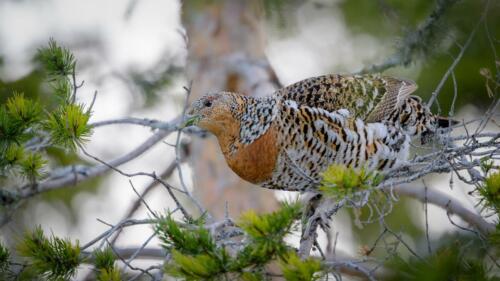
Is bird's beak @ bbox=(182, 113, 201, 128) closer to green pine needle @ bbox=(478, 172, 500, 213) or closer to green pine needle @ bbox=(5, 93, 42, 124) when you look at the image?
green pine needle @ bbox=(5, 93, 42, 124)

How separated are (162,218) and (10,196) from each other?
2317 mm

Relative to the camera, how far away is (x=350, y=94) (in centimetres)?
521

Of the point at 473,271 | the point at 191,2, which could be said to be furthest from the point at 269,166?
the point at 191,2

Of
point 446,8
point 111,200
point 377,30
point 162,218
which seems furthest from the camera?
point 111,200

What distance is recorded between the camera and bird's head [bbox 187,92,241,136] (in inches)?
192

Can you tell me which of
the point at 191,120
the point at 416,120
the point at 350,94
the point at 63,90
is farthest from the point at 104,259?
the point at 416,120

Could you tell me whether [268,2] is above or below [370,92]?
above

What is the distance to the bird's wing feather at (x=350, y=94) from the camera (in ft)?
16.6

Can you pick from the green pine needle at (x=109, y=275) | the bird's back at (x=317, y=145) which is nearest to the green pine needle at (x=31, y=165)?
the green pine needle at (x=109, y=275)

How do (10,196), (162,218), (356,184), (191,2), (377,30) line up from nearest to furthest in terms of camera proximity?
1. (356,184)
2. (162,218)
3. (10,196)
4. (191,2)
5. (377,30)

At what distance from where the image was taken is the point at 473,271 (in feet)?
9.79

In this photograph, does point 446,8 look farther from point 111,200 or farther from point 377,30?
point 111,200

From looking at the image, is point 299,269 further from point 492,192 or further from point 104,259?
point 104,259

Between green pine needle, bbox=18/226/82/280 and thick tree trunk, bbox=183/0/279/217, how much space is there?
10.8 feet
